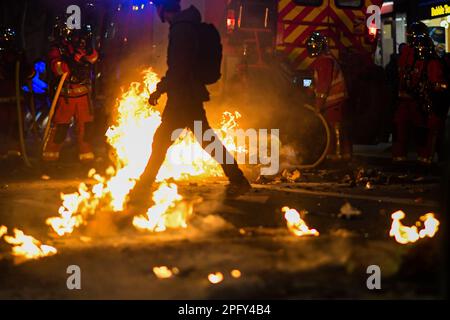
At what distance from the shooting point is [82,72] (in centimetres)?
1103

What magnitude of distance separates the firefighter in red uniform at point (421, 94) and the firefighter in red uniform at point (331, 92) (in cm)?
80

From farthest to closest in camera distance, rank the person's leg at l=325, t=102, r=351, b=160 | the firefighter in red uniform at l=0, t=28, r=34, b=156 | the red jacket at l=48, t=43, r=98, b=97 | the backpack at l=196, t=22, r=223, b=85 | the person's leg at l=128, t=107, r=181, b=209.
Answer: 1. the firefighter in red uniform at l=0, t=28, r=34, b=156
2. the red jacket at l=48, t=43, r=98, b=97
3. the person's leg at l=325, t=102, r=351, b=160
4. the backpack at l=196, t=22, r=223, b=85
5. the person's leg at l=128, t=107, r=181, b=209

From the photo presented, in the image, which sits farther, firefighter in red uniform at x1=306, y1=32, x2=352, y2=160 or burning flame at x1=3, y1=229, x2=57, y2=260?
firefighter in red uniform at x1=306, y1=32, x2=352, y2=160

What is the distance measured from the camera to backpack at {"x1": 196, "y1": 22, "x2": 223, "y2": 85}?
24.2 feet

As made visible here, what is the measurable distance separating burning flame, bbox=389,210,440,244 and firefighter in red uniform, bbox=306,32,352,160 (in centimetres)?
422

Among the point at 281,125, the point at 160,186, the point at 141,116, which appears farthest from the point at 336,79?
the point at 160,186

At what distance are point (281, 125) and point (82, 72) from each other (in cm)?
310

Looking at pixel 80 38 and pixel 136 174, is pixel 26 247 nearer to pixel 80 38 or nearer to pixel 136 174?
pixel 136 174

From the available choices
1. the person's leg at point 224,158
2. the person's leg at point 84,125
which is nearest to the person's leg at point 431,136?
the person's leg at point 224,158

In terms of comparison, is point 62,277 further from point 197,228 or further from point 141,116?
point 141,116

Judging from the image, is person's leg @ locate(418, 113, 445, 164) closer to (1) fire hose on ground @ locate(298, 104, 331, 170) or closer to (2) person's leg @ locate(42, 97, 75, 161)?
(1) fire hose on ground @ locate(298, 104, 331, 170)

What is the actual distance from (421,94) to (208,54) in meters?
4.24

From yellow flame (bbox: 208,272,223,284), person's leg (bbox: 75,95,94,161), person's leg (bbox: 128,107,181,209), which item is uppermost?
person's leg (bbox: 75,95,94,161)

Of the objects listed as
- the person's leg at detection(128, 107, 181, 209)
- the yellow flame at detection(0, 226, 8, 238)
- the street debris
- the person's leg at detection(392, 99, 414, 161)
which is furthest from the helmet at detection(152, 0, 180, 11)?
the person's leg at detection(392, 99, 414, 161)
